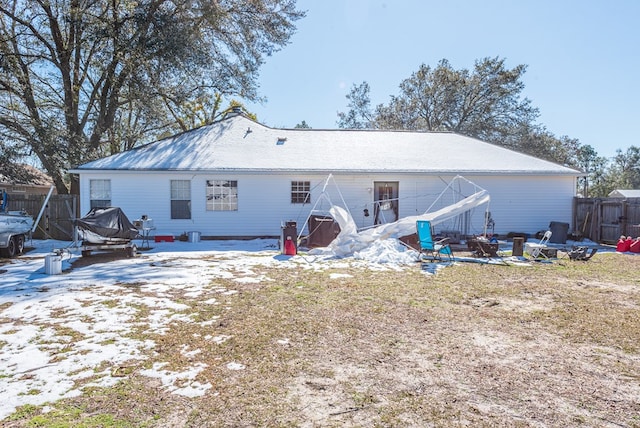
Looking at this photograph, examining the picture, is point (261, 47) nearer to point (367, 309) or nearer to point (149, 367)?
point (367, 309)

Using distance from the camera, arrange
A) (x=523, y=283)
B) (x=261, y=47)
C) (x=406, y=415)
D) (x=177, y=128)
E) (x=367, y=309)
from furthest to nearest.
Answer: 1. (x=177, y=128)
2. (x=261, y=47)
3. (x=523, y=283)
4. (x=367, y=309)
5. (x=406, y=415)

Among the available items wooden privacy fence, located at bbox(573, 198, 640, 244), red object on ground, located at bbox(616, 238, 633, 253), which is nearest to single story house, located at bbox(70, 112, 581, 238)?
wooden privacy fence, located at bbox(573, 198, 640, 244)

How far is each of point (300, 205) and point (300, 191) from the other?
1.75ft

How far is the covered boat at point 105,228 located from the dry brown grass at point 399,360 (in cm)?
451

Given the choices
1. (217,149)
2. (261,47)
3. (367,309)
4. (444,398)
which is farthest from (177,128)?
(444,398)

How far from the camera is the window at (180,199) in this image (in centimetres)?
1327

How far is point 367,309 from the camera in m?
5.30

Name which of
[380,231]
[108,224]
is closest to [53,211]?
[108,224]

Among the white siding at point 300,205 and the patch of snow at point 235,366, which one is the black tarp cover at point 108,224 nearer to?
the white siding at point 300,205

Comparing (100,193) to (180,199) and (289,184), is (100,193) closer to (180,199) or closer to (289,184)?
(180,199)

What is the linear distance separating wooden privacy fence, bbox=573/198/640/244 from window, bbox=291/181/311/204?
10.6 metres

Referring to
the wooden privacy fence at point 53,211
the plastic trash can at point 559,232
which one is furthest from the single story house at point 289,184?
the plastic trash can at point 559,232

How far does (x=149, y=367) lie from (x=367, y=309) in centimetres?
298

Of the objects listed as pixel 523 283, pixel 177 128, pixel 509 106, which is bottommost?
pixel 523 283
